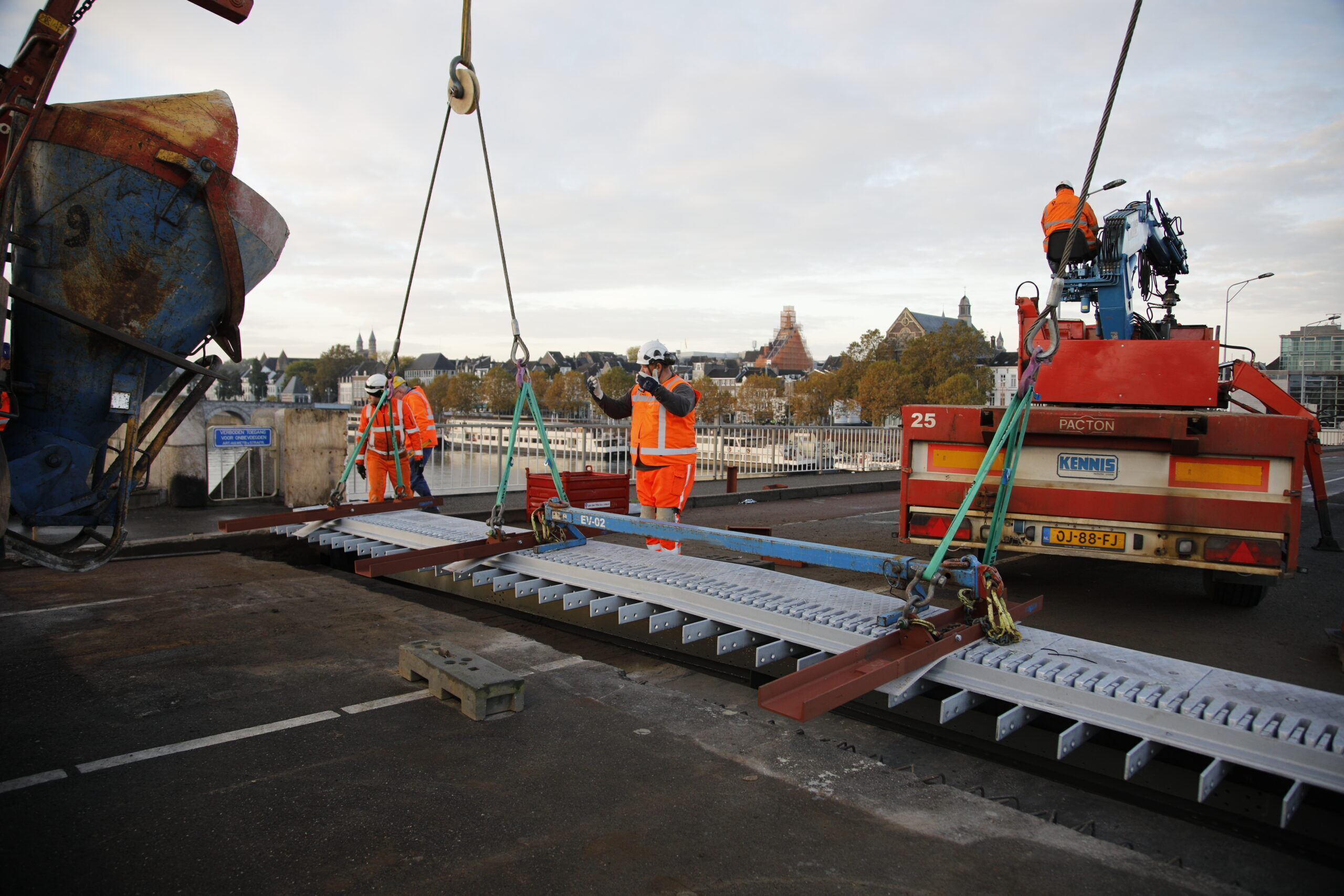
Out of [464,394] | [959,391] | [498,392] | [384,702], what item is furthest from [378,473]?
[464,394]

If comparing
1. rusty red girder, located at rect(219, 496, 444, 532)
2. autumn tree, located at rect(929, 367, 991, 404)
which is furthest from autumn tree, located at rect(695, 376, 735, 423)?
rusty red girder, located at rect(219, 496, 444, 532)

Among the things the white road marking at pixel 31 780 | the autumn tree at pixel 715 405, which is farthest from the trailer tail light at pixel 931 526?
the autumn tree at pixel 715 405

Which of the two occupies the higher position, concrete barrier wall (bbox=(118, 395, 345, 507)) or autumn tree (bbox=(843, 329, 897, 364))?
autumn tree (bbox=(843, 329, 897, 364))

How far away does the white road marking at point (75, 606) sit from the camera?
5.51 meters

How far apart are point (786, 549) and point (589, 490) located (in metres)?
4.72

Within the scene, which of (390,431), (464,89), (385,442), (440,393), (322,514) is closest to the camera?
(464,89)

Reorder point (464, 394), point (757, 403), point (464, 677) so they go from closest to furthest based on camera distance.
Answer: point (464, 677), point (757, 403), point (464, 394)

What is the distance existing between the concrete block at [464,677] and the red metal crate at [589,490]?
4.45m

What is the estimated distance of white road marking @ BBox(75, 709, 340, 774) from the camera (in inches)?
130

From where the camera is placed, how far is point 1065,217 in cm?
694

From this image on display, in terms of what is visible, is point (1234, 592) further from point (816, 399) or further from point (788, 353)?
point (788, 353)

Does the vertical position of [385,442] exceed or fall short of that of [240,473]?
it exceeds it

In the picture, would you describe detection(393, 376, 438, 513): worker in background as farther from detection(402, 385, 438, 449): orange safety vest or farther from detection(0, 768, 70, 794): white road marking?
detection(0, 768, 70, 794): white road marking

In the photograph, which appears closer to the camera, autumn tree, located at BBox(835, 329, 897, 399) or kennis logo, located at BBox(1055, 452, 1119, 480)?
kennis logo, located at BBox(1055, 452, 1119, 480)
